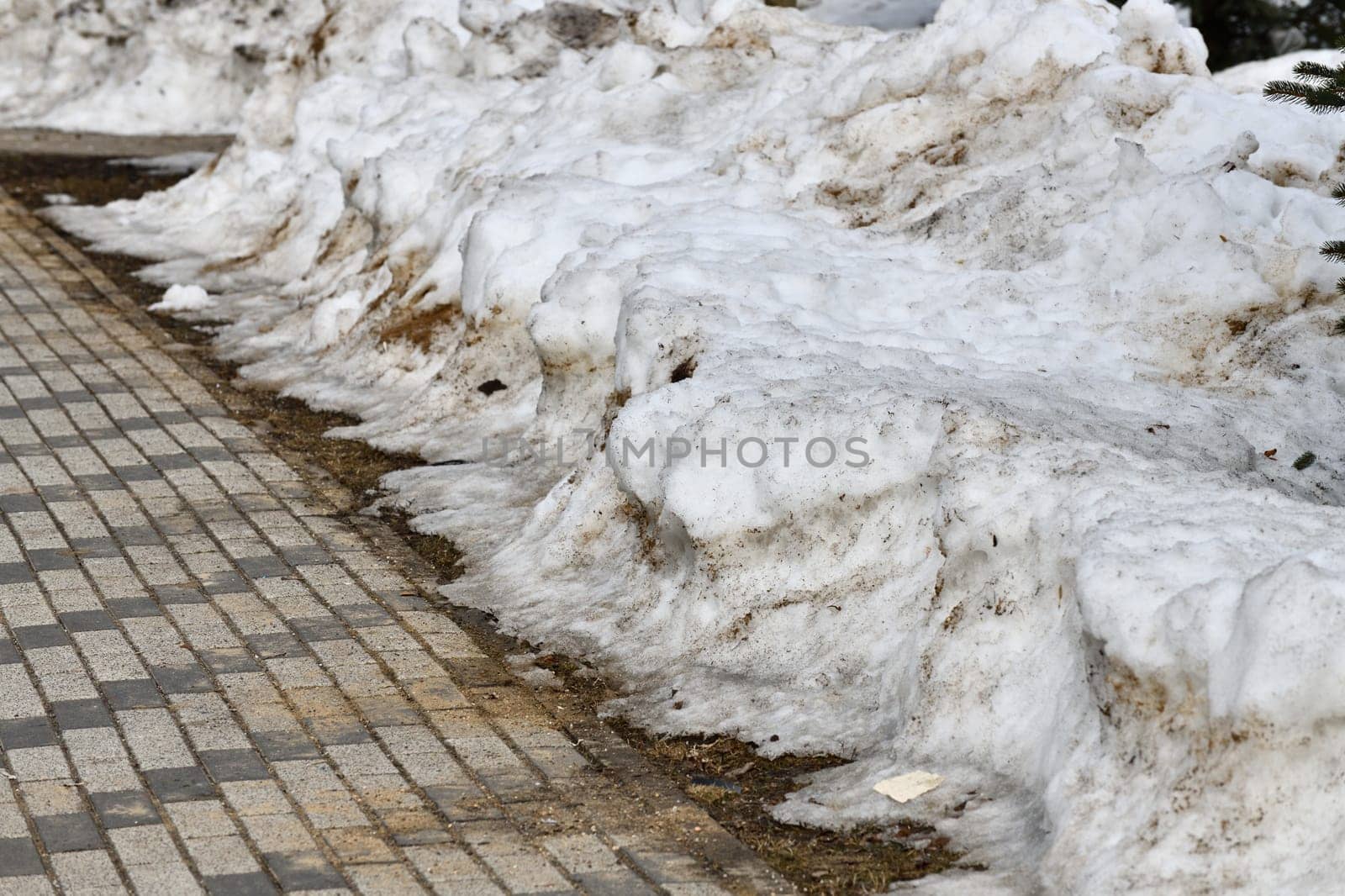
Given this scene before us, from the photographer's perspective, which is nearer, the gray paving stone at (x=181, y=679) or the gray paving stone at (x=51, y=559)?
the gray paving stone at (x=181, y=679)

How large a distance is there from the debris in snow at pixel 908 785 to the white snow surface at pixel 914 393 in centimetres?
4

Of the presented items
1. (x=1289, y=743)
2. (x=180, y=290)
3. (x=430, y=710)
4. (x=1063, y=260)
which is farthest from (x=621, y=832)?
(x=180, y=290)

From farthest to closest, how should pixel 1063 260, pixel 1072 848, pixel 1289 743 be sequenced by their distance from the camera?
pixel 1063 260 → pixel 1072 848 → pixel 1289 743

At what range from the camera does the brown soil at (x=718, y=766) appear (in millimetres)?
4238

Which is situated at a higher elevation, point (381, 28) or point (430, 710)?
point (381, 28)

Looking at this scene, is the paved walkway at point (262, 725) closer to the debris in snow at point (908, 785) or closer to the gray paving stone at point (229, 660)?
the gray paving stone at point (229, 660)

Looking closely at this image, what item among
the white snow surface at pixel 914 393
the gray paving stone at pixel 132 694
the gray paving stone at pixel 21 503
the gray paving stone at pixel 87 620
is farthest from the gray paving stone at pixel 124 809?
the gray paving stone at pixel 21 503

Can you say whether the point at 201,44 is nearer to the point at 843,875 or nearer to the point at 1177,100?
the point at 1177,100

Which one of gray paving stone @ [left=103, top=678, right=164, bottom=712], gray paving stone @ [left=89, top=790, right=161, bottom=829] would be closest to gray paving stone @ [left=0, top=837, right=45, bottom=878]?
gray paving stone @ [left=89, top=790, right=161, bottom=829]

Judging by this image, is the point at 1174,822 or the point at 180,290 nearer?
the point at 1174,822

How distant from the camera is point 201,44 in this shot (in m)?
18.3

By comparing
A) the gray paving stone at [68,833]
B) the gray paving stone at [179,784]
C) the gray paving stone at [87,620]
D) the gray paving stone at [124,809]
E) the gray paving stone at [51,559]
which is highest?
the gray paving stone at [68,833]

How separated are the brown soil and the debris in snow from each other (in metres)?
0.12

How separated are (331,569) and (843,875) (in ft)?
9.33
